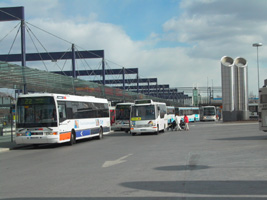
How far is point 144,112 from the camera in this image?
28.6 meters

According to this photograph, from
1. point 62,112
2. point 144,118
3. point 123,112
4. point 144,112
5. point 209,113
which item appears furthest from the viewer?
point 209,113

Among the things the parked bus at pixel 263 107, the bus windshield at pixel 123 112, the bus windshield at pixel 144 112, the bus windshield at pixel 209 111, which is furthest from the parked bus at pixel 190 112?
the parked bus at pixel 263 107

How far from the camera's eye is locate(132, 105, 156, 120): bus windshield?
28500 millimetres

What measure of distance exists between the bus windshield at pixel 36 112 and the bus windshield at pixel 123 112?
58.9 feet

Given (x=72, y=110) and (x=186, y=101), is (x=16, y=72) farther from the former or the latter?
(x=186, y=101)

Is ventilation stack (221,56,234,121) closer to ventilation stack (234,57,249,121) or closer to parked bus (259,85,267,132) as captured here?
Result: ventilation stack (234,57,249,121)

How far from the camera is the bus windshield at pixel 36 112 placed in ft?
63.2

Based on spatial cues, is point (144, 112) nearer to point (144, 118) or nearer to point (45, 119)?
point (144, 118)

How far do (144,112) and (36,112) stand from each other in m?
11.0

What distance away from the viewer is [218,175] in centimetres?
921

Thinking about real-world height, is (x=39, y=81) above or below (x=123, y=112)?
above

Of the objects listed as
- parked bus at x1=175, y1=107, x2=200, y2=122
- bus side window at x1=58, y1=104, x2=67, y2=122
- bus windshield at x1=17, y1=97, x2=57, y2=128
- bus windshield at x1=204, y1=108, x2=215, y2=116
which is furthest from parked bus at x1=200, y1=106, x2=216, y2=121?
bus windshield at x1=17, y1=97, x2=57, y2=128

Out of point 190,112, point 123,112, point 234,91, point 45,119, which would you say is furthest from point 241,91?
point 45,119

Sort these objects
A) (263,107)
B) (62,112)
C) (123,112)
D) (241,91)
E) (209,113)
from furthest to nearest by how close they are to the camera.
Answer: (209,113) → (241,91) → (123,112) → (263,107) → (62,112)
